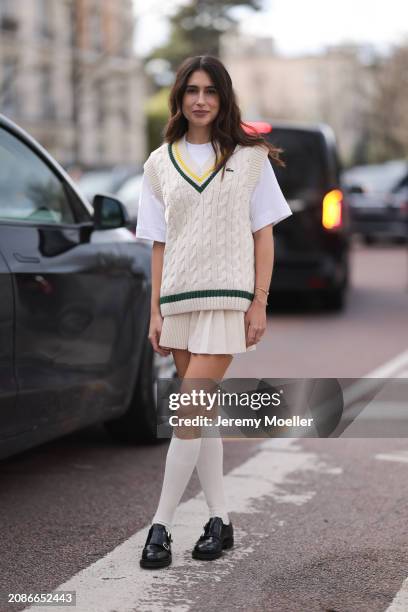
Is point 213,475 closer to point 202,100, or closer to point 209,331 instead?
point 209,331

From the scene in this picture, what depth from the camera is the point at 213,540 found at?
416 centimetres

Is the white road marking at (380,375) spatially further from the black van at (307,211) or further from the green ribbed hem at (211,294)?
the green ribbed hem at (211,294)

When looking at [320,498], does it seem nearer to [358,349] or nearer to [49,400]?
[49,400]

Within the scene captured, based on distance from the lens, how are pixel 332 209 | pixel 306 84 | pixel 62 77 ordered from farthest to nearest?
pixel 306 84 < pixel 62 77 < pixel 332 209

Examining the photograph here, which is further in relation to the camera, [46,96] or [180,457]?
[46,96]

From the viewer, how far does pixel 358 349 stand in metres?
9.85

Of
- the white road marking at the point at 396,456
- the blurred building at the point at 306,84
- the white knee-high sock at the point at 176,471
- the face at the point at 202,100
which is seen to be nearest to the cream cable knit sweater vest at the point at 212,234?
the face at the point at 202,100

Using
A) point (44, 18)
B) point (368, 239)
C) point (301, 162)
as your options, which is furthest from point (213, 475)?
point (44, 18)

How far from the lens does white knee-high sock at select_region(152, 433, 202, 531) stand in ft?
13.5

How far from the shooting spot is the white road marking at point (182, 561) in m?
3.72

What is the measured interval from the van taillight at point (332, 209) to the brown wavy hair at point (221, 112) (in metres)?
7.79

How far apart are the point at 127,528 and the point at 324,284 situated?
7.79 meters

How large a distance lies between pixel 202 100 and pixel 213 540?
151 cm

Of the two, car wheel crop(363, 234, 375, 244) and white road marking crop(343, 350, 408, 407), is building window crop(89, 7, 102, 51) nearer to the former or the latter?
car wheel crop(363, 234, 375, 244)
